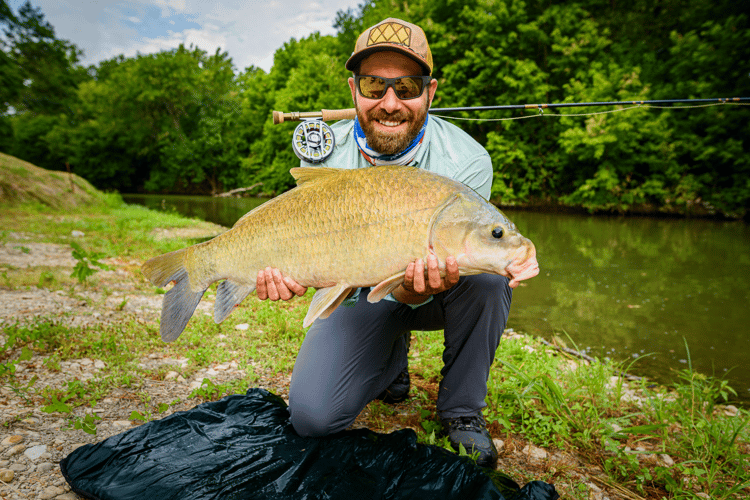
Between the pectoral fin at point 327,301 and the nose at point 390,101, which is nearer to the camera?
the pectoral fin at point 327,301

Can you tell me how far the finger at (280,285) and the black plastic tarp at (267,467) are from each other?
689 millimetres

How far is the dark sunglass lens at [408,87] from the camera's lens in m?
2.20

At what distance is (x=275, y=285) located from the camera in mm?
1908

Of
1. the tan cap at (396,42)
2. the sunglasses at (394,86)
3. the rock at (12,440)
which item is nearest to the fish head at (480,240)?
the sunglasses at (394,86)

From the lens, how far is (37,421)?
197cm

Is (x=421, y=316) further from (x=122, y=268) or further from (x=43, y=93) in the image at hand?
(x=43, y=93)

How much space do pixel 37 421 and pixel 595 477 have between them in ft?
8.72

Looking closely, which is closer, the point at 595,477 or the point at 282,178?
the point at 595,477

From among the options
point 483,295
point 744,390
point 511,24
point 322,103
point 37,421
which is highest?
point 511,24

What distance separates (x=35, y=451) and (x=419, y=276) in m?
1.80

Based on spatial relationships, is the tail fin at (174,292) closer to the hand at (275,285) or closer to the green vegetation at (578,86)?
the hand at (275,285)

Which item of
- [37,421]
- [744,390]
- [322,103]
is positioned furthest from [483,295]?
[322,103]

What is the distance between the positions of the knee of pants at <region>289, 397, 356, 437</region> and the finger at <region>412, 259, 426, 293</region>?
30.4 inches

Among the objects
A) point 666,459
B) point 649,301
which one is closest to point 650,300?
point 649,301
